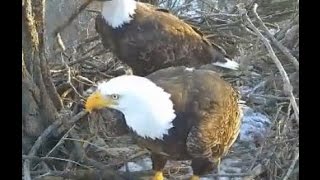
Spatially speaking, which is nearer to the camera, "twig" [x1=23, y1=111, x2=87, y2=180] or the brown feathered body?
the brown feathered body

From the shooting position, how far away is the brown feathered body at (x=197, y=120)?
1612 mm

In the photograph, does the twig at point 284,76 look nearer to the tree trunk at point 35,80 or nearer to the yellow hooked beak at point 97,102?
the yellow hooked beak at point 97,102

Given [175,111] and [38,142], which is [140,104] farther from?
[38,142]

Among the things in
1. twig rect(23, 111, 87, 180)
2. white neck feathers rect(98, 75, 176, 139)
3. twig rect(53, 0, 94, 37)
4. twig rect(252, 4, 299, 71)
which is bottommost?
twig rect(23, 111, 87, 180)

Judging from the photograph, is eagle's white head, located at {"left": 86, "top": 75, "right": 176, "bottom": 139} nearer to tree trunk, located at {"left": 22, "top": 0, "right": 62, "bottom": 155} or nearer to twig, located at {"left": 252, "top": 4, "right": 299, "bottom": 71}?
tree trunk, located at {"left": 22, "top": 0, "right": 62, "bottom": 155}

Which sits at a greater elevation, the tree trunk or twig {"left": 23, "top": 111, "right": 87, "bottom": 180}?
the tree trunk

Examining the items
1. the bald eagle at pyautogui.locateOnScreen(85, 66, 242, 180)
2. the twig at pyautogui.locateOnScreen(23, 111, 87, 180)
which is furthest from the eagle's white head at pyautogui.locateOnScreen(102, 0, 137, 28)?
the twig at pyautogui.locateOnScreen(23, 111, 87, 180)

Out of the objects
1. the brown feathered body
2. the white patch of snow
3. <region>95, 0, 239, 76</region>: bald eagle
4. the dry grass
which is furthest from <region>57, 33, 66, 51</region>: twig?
the white patch of snow

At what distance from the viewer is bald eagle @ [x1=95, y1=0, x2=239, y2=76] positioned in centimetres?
167

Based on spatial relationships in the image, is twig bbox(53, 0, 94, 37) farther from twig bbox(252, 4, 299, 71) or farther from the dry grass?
twig bbox(252, 4, 299, 71)

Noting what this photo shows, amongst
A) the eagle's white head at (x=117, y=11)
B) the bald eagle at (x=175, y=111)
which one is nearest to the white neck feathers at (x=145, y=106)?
the bald eagle at (x=175, y=111)

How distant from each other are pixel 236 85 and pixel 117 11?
1.12 feet
